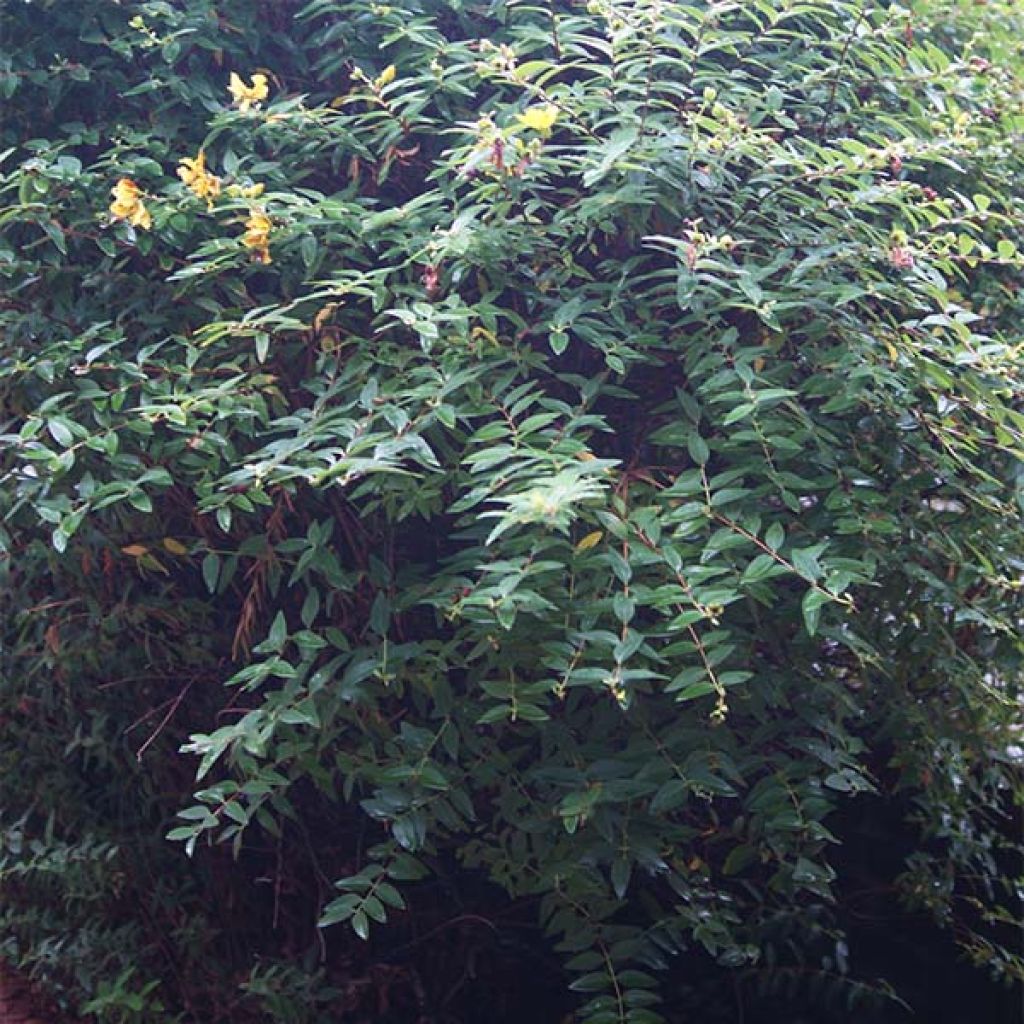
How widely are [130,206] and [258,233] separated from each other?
0.28 meters

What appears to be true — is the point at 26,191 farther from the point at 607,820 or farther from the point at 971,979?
the point at 971,979

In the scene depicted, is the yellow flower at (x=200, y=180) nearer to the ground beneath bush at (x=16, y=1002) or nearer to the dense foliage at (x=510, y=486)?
the dense foliage at (x=510, y=486)

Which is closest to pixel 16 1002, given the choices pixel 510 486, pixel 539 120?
pixel 510 486

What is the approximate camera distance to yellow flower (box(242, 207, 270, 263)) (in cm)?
244

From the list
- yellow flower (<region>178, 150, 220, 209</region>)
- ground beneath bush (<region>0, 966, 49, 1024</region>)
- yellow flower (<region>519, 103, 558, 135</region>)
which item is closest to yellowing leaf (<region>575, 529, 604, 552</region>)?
yellow flower (<region>519, 103, 558, 135</region>)

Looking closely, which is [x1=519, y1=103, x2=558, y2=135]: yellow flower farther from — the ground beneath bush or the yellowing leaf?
the ground beneath bush

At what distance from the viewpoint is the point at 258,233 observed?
95.9 inches

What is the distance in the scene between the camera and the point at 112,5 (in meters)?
2.81

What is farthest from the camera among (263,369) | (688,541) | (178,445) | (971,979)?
(971,979)

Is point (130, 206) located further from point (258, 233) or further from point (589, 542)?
point (589, 542)

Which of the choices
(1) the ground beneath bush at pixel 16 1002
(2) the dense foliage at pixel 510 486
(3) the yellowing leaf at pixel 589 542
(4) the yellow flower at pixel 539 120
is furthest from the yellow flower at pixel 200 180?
(1) the ground beneath bush at pixel 16 1002

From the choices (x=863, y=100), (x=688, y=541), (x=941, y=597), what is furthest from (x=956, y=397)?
(x=863, y=100)

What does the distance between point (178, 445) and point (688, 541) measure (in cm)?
→ 94

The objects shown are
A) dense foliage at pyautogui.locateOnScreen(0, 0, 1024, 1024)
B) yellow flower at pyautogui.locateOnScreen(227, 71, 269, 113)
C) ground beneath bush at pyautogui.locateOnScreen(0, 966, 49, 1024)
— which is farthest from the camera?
ground beneath bush at pyautogui.locateOnScreen(0, 966, 49, 1024)
